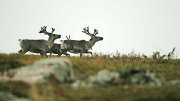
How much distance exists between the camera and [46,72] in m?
11.5

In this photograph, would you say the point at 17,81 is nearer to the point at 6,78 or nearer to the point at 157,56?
the point at 6,78

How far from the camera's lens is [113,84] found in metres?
11.4

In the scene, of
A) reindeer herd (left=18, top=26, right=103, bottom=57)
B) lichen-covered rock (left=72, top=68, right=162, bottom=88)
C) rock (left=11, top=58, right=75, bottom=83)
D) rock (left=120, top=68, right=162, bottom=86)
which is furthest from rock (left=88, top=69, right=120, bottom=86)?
reindeer herd (left=18, top=26, right=103, bottom=57)

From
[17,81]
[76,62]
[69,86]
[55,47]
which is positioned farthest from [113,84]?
[55,47]

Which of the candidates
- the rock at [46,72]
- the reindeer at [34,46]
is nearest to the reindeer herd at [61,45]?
the reindeer at [34,46]

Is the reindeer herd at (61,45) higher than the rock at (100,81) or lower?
higher


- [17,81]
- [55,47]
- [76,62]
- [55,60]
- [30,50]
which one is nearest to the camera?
[17,81]

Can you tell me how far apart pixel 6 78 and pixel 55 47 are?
1635 cm

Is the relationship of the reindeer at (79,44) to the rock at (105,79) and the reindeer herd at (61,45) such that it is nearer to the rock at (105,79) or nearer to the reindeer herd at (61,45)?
the reindeer herd at (61,45)

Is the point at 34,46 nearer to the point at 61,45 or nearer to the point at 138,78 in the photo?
the point at 61,45

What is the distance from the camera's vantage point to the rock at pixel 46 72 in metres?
11.3

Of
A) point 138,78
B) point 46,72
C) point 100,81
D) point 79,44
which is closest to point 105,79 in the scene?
point 100,81

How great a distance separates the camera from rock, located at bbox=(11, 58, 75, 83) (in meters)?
11.3

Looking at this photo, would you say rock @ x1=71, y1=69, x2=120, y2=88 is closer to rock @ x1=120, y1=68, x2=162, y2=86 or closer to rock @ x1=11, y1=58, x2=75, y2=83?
rock @ x1=120, y1=68, x2=162, y2=86
